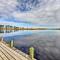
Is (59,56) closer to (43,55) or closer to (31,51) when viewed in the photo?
(43,55)

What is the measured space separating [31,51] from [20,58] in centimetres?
25

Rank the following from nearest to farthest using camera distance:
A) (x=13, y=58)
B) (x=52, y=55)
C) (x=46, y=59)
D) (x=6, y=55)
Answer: (x=13, y=58)
(x=6, y=55)
(x=46, y=59)
(x=52, y=55)

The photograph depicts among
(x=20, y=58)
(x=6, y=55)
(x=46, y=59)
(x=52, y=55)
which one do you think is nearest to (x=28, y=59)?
(x=20, y=58)

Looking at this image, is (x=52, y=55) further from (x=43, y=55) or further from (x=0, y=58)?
(x=0, y=58)

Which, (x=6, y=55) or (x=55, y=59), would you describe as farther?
(x=55, y=59)

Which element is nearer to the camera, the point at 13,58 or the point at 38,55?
the point at 13,58

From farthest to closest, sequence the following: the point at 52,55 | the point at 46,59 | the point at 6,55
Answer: the point at 52,55, the point at 46,59, the point at 6,55

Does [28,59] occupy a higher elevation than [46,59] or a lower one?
higher

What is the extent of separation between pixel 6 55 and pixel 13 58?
26 centimetres

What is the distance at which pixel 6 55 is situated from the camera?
305 centimetres

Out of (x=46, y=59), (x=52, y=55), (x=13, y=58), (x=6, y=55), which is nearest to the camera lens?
(x=13, y=58)

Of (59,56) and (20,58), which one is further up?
(20,58)

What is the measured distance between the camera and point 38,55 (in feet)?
22.2

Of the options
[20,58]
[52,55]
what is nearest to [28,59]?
[20,58]
